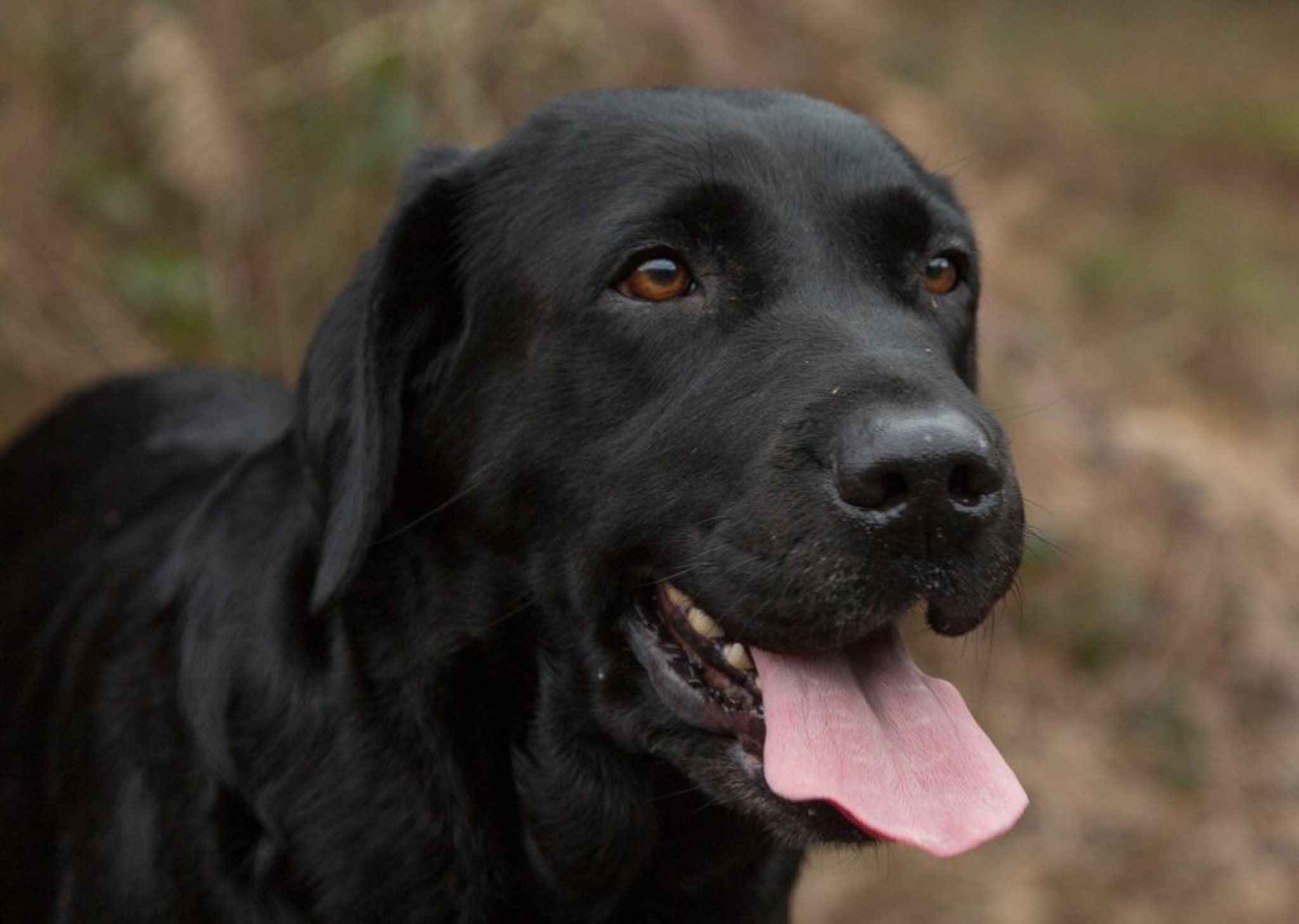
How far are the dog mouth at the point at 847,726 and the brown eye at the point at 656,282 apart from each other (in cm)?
44

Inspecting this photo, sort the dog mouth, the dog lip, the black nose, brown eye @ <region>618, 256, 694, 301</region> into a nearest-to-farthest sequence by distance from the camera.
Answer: the black nose, the dog mouth, the dog lip, brown eye @ <region>618, 256, 694, 301</region>

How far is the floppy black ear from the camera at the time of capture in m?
2.47

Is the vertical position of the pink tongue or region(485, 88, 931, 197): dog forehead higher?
region(485, 88, 931, 197): dog forehead

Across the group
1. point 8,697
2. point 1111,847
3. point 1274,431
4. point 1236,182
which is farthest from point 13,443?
point 1236,182

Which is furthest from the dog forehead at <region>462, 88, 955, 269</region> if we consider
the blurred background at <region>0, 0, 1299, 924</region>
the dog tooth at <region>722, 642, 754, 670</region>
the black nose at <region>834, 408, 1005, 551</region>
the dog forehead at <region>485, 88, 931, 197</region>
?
the blurred background at <region>0, 0, 1299, 924</region>

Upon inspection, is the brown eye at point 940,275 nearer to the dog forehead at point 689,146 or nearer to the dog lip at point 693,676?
the dog forehead at point 689,146

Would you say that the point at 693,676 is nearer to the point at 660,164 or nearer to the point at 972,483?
the point at 972,483

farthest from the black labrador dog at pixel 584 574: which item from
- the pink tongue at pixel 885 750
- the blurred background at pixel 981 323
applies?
the blurred background at pixel 981 323

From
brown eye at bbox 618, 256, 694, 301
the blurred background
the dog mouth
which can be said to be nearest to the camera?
the dog mouth

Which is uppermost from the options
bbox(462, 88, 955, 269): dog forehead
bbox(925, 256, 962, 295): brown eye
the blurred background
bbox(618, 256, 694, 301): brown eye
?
bbox(462, 88, 955, 269): dog forehead

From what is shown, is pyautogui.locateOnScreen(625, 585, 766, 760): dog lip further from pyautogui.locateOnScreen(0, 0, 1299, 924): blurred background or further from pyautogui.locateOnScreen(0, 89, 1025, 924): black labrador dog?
pyautogui.locateOnScreen(0, 0, 1299, 924): blurred background

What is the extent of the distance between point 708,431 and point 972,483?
0.40 meters

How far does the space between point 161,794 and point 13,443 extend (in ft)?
5.75

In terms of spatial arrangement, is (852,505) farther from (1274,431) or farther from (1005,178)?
(1274,431)
